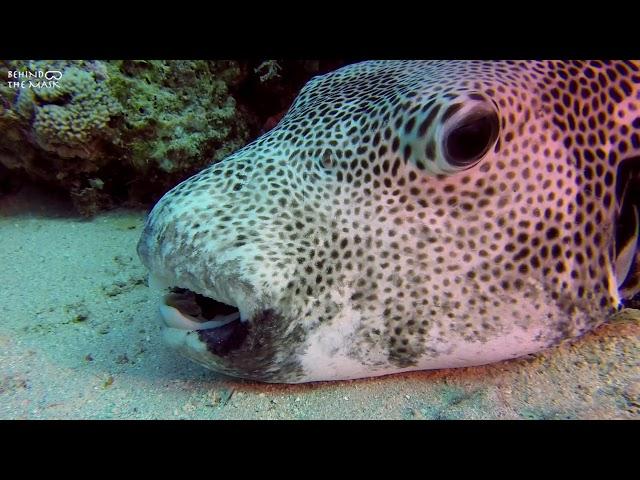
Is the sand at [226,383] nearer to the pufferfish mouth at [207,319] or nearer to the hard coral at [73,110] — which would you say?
the pufferfish mouth at [207,319]

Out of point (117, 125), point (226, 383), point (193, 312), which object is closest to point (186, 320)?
point (193, 312)

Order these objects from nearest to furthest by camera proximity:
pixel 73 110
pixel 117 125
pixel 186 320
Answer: pixel 186 320, pixel 73 110, pixel 117 125

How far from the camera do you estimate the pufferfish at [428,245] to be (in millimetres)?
1937

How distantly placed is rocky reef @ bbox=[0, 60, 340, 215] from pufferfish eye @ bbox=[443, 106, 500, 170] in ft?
9.61

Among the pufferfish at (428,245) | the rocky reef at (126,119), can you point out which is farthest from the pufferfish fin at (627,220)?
the rocky reef at (126,119)

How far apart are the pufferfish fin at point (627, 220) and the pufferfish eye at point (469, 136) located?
0.76 metres

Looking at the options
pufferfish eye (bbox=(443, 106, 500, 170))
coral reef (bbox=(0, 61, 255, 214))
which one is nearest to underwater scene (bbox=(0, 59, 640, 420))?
pufferfish eye (bbox=(443, 106, 500, 170))

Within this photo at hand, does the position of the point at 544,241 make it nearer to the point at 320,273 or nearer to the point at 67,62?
the point at 320,273

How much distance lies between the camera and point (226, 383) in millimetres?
2254

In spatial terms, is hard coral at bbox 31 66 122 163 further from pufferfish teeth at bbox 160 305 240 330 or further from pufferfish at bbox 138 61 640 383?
pufferfish teeth at bbox 160 305 240 330

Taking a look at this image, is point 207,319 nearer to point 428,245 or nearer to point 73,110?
point 428,245

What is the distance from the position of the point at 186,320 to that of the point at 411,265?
1.10 m

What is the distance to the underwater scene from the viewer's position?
1.95 metres

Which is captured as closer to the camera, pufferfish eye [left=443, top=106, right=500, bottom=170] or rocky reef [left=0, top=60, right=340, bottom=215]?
pufferfish eye [left=443, top=106, right=500, bottom=170]
